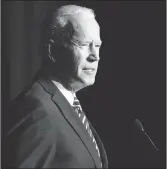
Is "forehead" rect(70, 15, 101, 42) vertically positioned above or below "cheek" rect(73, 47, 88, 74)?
above

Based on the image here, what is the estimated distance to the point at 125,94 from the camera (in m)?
1.81

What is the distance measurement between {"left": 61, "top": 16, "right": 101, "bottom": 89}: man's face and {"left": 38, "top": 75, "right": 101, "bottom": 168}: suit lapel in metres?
0.07

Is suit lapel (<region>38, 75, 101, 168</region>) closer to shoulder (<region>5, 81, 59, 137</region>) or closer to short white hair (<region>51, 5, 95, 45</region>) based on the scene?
shoulder (<region>5, 81, 59, 137</region>)

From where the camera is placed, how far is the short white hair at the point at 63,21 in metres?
1.19

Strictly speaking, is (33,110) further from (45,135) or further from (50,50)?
(50,50)

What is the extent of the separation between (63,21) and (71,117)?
0.96 ft

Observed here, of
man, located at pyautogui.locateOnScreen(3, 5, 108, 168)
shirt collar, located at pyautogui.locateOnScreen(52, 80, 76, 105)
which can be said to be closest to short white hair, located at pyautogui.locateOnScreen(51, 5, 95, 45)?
man, located at pyautogui.locateOnScreen(3, 5, 108, 168)

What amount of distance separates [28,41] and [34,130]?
2.11 ft

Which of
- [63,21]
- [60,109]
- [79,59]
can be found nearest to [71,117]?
[60,109]

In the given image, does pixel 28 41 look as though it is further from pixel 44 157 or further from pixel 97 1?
pixel 44 157

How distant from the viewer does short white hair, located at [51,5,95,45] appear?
1.19 m

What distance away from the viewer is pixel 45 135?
1.06m

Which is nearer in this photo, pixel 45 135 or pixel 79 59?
pixel 45 135

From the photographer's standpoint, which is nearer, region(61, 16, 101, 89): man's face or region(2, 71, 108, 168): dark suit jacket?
region(2, 71, 108, 168): dark suit jacket
